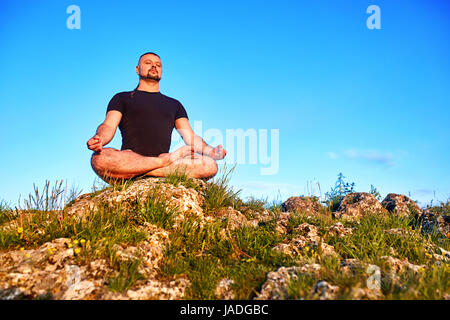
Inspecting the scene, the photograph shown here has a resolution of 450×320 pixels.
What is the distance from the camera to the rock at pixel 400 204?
838 cm

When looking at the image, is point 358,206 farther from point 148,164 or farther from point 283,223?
point 148,164

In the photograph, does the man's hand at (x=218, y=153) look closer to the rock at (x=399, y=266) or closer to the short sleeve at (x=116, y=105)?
the short sleeve at (x=116, y=105)

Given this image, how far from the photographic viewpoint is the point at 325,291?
118 inches

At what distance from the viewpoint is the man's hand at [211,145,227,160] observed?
271 inches

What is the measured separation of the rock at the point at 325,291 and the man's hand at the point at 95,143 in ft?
15.0

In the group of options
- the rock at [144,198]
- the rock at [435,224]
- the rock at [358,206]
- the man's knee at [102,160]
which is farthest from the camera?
the rock at [358,206]

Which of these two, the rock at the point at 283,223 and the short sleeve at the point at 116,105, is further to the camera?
the short sleeve at the point at 116,105

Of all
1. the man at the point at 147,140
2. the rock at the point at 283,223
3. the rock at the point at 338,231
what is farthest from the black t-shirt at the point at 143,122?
the rock at the point at 338,231

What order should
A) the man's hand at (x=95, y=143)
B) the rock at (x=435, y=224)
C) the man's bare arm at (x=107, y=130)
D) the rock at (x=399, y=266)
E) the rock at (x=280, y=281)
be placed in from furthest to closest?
the rock at (x=435, y=224)
the man's bare arm at (x=107, y=130)
the man's hand at (x=95, y=143)
the rock at (x=399, y=266)
the rock at (x=280, y=281)

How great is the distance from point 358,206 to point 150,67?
6.30m

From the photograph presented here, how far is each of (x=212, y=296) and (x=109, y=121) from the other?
179 inches

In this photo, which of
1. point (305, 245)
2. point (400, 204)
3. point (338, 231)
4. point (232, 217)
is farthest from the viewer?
point (400, 204)

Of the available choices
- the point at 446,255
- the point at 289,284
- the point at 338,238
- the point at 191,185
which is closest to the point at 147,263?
the point at 289,284

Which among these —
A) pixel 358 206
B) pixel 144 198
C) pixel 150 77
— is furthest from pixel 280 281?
pixel 150 77
